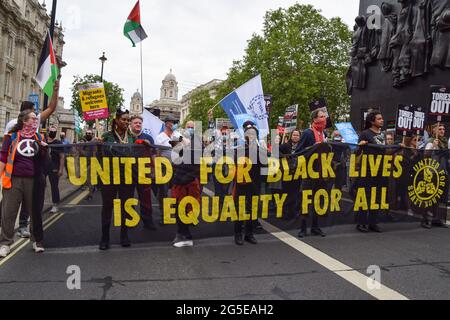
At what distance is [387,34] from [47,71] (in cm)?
1254

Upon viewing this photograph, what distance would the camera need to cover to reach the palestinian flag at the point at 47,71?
6.19 meters

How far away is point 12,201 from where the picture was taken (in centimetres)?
545

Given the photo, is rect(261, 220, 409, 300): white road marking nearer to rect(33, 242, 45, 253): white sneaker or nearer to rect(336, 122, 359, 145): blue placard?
rect(33, 242, 45, 253): white sneaker

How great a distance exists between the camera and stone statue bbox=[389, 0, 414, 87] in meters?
13.6

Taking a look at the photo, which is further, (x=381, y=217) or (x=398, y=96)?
(x=398, y=96)

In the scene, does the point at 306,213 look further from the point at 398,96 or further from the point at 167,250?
the point at 398,96

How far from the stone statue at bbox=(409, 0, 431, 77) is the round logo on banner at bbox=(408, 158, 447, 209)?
252 inches

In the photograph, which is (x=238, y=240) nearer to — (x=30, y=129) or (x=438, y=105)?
(x=30, y=129)

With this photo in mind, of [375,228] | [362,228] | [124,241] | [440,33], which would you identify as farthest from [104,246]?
[440,33]

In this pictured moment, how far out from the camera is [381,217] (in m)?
7.40


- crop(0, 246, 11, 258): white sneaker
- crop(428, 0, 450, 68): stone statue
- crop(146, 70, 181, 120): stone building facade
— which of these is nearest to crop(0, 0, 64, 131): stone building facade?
crop(428, 0, 450, 68): stone statue

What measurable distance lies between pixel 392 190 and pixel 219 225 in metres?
3.22

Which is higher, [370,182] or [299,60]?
[299,60]
